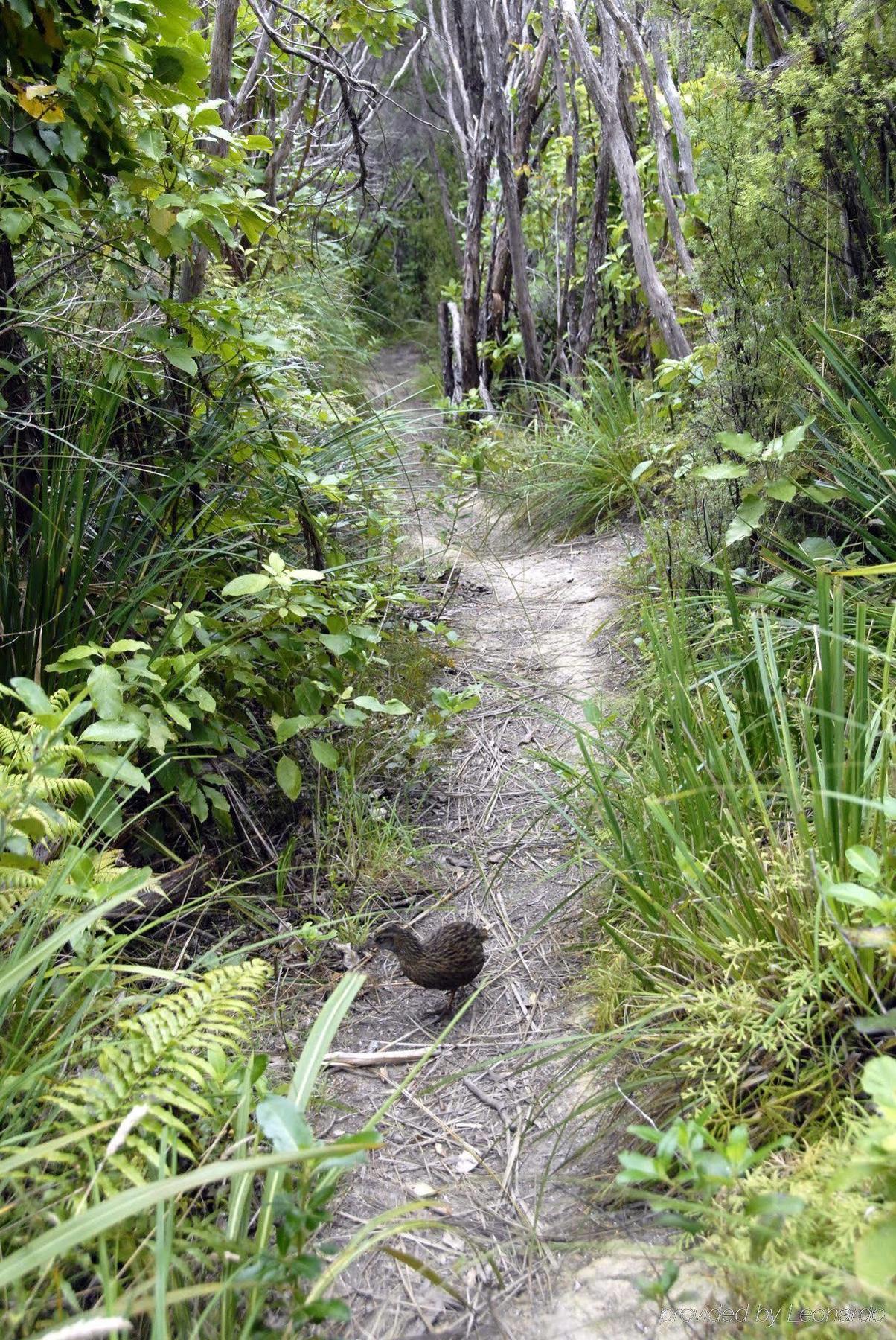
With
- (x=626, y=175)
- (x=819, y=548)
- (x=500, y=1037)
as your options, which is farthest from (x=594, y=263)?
(x=500, y=1037)

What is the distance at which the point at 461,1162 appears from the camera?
1.89 m

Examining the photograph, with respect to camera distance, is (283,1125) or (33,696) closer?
(283,1125)

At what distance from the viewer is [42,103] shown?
2.41 m

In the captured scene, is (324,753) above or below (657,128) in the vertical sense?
below

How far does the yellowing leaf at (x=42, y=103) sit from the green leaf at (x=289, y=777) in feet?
5.66

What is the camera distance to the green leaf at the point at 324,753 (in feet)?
8.52

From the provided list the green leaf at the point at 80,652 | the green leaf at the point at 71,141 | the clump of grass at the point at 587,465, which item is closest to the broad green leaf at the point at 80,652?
the green leaf at the point at 80,652

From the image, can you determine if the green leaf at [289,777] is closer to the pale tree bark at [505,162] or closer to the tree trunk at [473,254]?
the pale tree bark at [505,162]

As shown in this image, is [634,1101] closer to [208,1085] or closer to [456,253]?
[208,1085]

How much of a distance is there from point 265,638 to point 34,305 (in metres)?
1.21

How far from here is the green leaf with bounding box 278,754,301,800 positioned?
2566mm

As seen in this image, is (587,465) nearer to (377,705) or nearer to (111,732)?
(377,705)

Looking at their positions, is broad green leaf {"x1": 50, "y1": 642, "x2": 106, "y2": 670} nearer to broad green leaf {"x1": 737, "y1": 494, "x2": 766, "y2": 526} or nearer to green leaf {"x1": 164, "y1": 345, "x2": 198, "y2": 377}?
green leaf {"x1": 164, "y1": 345, "x2": 198, "y2": 377}

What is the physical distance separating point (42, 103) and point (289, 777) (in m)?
1.82
